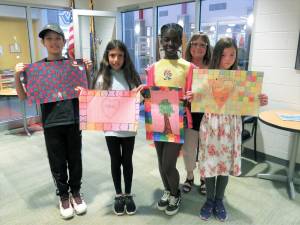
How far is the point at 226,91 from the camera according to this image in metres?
1.66

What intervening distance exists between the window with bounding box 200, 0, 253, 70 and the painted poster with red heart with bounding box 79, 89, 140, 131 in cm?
183

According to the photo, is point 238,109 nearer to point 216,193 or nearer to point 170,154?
point 170,154

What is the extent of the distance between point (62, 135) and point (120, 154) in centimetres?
45

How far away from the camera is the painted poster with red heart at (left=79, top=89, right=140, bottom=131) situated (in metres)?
1.72

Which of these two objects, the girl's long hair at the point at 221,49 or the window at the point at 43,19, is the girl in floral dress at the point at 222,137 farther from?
the window at the point at 43,19

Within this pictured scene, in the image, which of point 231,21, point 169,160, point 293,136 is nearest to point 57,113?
point 169,160

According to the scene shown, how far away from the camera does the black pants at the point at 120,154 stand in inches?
71.3

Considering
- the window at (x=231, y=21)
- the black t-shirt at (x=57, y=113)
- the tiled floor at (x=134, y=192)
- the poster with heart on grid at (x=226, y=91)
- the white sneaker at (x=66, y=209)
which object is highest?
the window at (x=231, y=21)

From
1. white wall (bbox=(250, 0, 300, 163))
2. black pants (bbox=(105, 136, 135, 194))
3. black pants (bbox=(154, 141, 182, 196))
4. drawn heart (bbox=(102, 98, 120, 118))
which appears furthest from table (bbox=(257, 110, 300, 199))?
drawn heart (bbox=(102, 98, 120, 118))

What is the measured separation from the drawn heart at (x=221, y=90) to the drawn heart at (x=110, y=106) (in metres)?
0.65

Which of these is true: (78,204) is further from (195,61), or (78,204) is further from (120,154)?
(195,61)

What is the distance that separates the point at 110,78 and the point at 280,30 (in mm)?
1995

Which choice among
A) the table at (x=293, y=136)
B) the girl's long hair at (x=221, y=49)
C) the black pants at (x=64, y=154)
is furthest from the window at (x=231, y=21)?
the black pants at (x=64, y=154)

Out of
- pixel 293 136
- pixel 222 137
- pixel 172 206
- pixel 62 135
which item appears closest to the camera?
pixel 222 137
